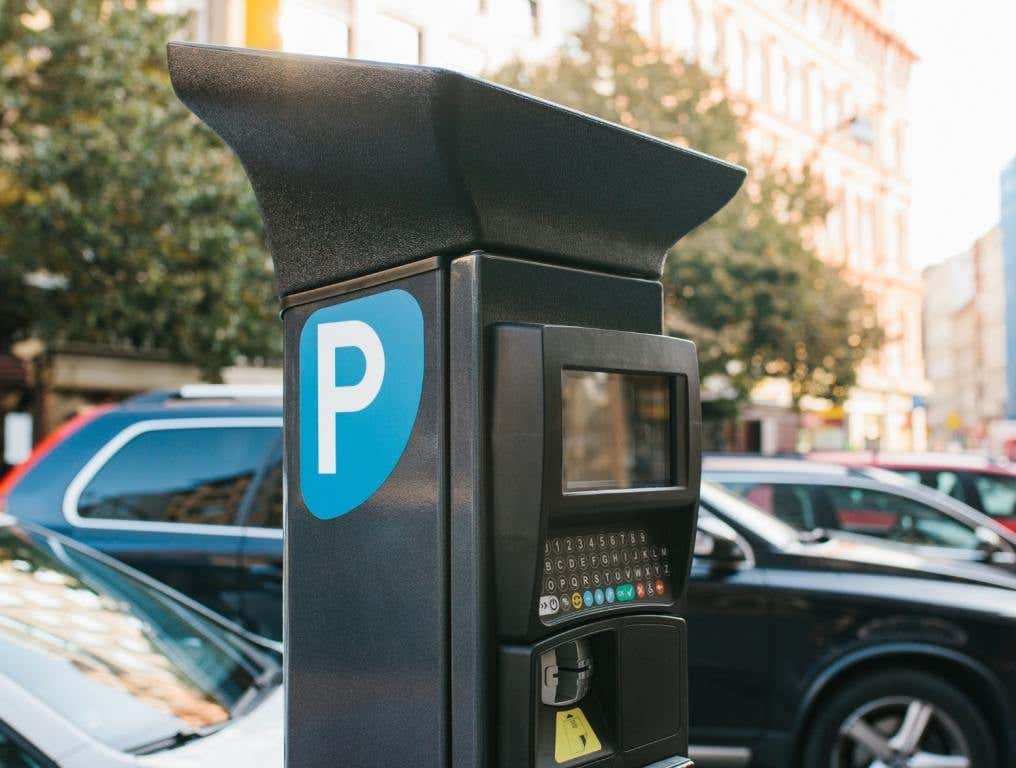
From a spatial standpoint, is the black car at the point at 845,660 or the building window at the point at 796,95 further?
the building window at the point at 796,95

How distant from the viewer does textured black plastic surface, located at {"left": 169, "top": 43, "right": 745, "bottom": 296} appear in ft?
5.69

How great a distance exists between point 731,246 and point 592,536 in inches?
857

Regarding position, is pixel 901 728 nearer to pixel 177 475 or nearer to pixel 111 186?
pixel 177 475

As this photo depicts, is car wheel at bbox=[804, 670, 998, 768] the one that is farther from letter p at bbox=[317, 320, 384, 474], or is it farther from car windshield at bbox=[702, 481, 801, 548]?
letter p at bbox=[317, 320, 384, 474]

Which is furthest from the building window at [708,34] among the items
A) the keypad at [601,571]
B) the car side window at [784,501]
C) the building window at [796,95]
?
the keypad at [601,571]

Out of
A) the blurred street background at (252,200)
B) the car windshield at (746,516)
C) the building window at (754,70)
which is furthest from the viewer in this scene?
the building window at (754,70)

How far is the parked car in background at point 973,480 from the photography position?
8.97 m

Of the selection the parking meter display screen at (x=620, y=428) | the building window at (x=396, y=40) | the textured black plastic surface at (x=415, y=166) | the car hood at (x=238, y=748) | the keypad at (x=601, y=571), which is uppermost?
the building window at (x=396, y=40)

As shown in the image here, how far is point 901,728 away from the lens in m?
4.62

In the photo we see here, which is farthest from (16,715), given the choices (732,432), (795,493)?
(732,432)

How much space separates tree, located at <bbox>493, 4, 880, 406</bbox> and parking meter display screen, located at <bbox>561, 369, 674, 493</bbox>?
18.2m

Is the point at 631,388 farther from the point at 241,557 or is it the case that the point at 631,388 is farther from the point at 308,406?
the point at 241,557

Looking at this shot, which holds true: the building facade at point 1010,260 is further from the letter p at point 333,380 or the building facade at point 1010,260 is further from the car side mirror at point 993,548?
the letter p at point 333,380

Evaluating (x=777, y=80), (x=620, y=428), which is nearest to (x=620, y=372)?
(x=620, y=428)
